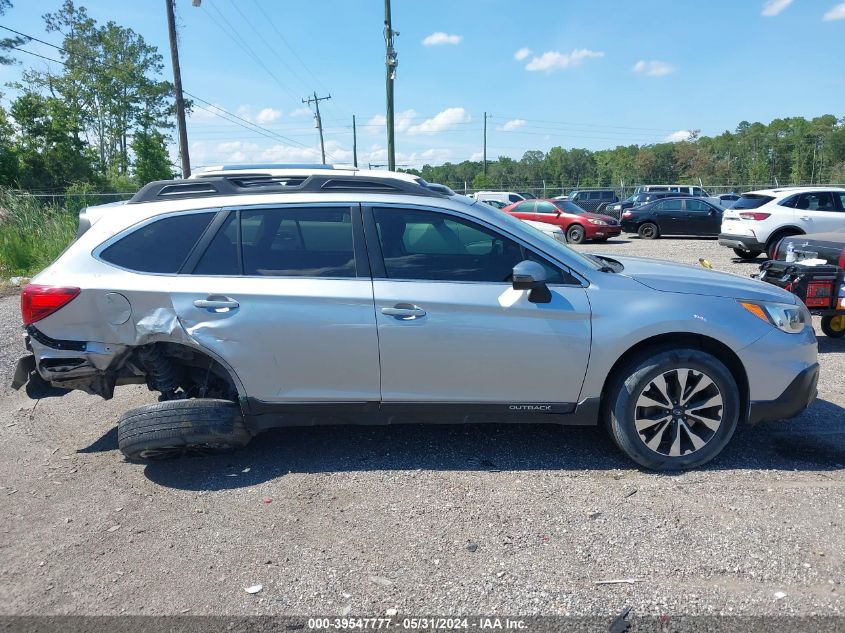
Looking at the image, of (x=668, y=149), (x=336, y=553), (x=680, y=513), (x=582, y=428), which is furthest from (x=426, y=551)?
(x=668, y=149)

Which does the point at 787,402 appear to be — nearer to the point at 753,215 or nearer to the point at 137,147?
the point at 753,215

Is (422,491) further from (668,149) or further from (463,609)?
(668,149)

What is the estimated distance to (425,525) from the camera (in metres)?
3.31

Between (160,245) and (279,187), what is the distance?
0.83 meters

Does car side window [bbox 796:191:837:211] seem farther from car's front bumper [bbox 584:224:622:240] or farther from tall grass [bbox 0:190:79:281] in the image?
tall grass [bbox 0:190:79:281]

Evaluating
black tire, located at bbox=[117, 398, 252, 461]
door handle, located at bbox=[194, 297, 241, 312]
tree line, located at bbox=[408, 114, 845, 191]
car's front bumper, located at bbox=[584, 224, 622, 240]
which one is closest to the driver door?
door handle, located at bbox=[194, 297, 241, 312]

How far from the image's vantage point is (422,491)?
3668 millimetres

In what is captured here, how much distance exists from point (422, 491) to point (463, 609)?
41.9 inches

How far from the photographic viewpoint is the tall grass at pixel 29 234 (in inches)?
497

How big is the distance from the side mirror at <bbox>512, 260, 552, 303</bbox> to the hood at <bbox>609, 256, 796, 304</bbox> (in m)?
0.65

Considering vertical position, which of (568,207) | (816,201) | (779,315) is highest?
(816,201)

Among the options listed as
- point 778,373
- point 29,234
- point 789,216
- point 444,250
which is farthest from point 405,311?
point 789,216

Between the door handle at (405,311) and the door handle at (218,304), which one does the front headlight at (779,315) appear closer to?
the door handle at (405,311)

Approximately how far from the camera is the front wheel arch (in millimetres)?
3768
